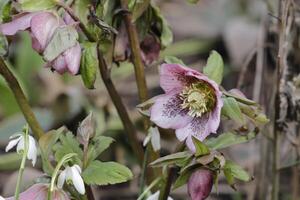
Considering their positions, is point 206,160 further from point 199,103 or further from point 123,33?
point 123,33

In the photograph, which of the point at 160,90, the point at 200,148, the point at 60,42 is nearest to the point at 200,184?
the point at 200,148

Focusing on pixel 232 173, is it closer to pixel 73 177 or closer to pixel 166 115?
pixel 166 115

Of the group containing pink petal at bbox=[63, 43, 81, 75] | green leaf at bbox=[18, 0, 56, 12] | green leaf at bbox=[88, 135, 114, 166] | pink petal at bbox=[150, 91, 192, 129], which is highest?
green leaf at bbox=[18, 0, 56, 12]

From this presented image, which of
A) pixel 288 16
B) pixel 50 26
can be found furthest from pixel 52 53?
pixel 288 16

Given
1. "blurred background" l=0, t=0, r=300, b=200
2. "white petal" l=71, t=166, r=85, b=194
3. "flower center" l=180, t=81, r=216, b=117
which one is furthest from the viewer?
"blurred background" l=0, t=0, r=300, b=200

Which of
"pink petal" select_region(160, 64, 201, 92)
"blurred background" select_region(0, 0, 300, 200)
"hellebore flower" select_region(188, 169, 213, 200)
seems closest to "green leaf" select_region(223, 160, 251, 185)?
"hellebore flower" select_region(188, 169, 213, 200)

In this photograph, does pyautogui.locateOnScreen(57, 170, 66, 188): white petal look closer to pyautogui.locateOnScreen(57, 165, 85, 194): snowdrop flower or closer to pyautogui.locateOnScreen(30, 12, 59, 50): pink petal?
pyautogui.locateOnScreen(57, 165, 85, 194): snowdrop flower
